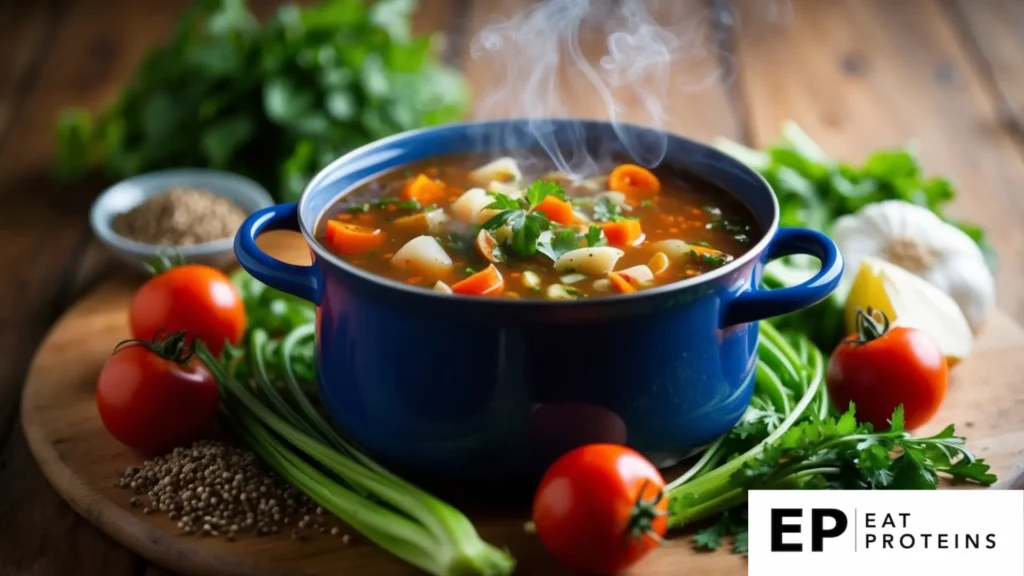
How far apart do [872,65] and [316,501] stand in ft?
10.8

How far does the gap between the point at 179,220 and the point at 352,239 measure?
Result: 1005mm

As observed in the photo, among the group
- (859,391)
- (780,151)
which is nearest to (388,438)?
(859,391)

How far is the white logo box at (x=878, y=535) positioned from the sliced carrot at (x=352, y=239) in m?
0.87

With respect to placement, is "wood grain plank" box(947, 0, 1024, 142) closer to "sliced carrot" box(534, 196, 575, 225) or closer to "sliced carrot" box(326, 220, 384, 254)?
"sliced carrot" box(534, 196, 575, 225)

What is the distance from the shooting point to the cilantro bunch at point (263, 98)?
3.69 metres

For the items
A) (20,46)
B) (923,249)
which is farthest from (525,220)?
(20,46)

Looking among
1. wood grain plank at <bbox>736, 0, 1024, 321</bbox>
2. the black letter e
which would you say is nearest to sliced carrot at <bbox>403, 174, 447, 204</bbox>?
the black letter e

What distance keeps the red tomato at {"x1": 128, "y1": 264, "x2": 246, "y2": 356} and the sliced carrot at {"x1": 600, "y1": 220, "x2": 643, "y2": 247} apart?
0.88 meters

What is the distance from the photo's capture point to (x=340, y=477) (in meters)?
2.24

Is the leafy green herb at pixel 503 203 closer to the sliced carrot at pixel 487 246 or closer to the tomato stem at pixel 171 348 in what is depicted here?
the sliced carrot at pixel 487 246

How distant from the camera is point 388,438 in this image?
2184 millimetres

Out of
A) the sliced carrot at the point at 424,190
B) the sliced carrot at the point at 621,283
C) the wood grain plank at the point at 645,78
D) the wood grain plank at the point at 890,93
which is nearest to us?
the sliced carrot at the point at 621,283

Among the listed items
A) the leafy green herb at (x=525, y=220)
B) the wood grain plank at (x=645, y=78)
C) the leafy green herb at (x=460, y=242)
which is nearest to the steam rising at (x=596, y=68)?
the wood grain plank at (x=645, y=78)

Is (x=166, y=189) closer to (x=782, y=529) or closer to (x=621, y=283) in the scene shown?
(x=621, y=283)
